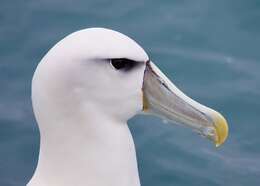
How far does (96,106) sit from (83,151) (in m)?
0.23

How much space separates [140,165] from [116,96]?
2.79 meters

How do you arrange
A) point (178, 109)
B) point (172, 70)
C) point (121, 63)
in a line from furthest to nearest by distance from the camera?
point (172, 70) → point (178, 109) → point (121, 63)

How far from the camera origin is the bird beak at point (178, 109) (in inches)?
185

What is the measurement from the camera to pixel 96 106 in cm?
446

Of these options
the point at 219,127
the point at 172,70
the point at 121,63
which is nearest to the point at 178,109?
the point at 219,127

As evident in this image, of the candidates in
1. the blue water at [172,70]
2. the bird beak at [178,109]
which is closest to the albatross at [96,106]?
the bird beak at [178,109]

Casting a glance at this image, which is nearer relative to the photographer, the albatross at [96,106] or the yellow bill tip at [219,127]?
the albatross at [96,106]

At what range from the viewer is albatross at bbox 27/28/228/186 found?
14.3ft

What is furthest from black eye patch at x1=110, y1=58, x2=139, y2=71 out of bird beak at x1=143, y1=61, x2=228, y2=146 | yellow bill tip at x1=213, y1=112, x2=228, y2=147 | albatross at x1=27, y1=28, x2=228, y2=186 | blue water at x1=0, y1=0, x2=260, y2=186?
blue water at x1=0, y1=0, x2=260, y2=186

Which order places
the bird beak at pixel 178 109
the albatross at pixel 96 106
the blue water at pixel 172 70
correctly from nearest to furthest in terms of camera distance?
the albatross at pixel 96 106 < the bird beak at pixel 178 109 < the blue water at pixel 172 70

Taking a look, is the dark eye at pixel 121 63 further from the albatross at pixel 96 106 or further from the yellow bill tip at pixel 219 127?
the yellow bill tip at pixel 219 127

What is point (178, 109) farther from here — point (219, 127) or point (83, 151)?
point (83, 151)

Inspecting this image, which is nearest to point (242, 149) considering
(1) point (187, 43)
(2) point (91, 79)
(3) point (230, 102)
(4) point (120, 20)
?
(3) point (230, 102)

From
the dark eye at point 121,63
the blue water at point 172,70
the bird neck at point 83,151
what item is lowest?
the blue water at point 172,70
